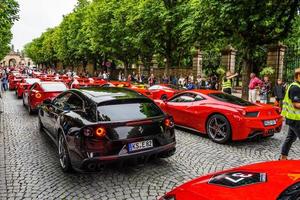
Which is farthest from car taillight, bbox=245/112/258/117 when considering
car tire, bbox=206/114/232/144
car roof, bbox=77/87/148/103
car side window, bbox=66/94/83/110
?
car side window, bbox=66/94/83/110

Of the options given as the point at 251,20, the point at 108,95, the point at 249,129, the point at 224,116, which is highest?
the point at 251,20

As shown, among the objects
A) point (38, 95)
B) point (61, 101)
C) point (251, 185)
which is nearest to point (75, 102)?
point (61, 101)

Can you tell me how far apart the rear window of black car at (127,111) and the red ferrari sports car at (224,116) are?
2711 mm

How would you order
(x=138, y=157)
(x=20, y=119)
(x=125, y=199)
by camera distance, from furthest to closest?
1. (x=20, y=119)
2. (x=138, y=157)
3. (x=125, y=199)

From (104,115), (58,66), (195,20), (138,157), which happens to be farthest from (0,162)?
(58,66)

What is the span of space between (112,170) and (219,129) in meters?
3.46

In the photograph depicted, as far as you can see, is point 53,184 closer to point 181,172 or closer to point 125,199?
point 125,199

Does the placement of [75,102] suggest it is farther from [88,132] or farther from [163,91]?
[163,91]

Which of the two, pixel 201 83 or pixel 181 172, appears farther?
pixel 201 83

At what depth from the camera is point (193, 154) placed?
282 inches

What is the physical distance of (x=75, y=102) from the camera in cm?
635

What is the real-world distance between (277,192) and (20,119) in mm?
10916

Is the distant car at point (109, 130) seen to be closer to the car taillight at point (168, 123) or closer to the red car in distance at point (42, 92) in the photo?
the car taillight at point (168, 123)

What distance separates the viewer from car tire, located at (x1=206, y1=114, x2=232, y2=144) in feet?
26.5
